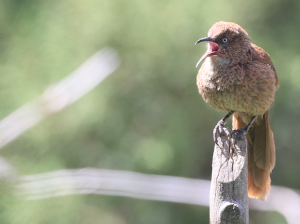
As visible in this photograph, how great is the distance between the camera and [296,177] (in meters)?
5.51

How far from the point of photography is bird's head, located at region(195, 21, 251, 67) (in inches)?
110

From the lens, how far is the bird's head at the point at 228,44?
2.81m

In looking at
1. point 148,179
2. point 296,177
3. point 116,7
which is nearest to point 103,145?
point 148,179

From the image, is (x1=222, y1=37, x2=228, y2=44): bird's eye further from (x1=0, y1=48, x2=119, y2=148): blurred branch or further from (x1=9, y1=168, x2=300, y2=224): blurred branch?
(x1=9, y1=168, x2=300, y2=224): blurred branch

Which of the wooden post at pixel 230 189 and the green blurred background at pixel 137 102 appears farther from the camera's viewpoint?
the green blurred background at pixel 137 102

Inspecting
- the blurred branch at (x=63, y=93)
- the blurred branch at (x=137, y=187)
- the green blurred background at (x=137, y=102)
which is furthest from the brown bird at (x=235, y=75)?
the blurred branch at (x=63, y=93)

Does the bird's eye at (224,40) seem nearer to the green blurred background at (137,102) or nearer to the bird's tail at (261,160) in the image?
the bird's tail at (261,160)

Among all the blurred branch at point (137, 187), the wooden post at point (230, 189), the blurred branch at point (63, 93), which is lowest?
the wooden post at point (230, 189)

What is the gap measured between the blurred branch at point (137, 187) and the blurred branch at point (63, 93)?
80cm

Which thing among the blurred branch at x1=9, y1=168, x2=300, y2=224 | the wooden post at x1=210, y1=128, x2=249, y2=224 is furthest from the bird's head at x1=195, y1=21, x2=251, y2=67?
the blurred branch at x1=9, y1=168, x2=300, y2=224

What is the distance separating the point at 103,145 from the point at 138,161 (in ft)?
2.01

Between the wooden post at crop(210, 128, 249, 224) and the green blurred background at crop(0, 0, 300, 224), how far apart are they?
9.95ft

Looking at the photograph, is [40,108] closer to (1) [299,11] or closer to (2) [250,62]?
(2) [250,62]

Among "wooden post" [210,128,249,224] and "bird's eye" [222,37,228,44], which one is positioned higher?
"bird's eye" [222,37,228,44]
